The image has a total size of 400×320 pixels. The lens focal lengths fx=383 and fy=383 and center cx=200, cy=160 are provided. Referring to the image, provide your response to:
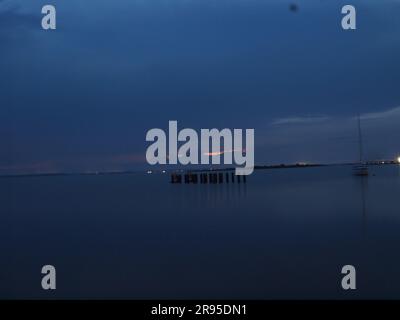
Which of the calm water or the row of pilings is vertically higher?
the row of pilings

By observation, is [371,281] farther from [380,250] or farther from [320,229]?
[320,229]

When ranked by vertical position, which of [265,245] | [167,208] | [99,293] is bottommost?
[99,293]

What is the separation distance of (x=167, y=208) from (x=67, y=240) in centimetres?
692

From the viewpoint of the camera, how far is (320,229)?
11047mm

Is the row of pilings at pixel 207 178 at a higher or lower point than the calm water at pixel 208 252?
higher

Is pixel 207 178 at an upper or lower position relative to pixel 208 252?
upper

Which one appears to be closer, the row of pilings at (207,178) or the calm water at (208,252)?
the calm water at (208,252)

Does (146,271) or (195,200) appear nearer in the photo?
(146,271)

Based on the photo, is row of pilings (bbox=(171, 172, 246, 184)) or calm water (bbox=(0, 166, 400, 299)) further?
row of pilings (bbox=(171, 172, 246, 184))

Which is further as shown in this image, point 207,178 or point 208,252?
point 207,178
